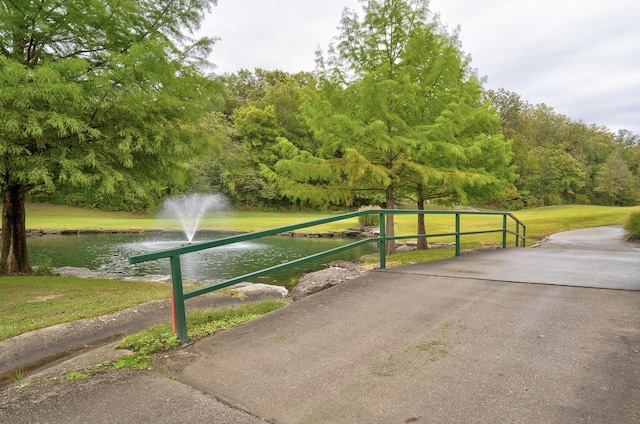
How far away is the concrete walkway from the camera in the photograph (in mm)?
2387

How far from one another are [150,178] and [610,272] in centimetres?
963

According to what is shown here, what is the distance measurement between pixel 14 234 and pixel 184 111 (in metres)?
5.71

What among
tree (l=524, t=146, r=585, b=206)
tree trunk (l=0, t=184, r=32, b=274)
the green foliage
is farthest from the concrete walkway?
tree (l=524, t=146, r=585, b=206)

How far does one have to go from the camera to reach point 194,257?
1773 cm

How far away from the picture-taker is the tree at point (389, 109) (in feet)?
35.6

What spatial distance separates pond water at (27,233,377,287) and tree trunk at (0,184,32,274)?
1097 millimetres

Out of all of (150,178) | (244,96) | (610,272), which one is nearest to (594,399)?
(610,272)

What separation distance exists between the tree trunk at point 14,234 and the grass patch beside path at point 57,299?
3.24 ft

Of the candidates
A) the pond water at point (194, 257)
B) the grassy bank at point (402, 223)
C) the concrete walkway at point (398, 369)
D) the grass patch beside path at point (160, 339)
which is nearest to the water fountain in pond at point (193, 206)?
the grassy bank at point (402, 223)

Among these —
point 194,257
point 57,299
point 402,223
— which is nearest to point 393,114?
point 57,299

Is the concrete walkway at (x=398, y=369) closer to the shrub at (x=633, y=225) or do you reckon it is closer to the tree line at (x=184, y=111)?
the tree line at (x=184, y=111)

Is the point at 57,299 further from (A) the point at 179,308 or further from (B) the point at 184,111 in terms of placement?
(A) the point at 179,308

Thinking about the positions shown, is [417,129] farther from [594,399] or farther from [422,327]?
[594,399]

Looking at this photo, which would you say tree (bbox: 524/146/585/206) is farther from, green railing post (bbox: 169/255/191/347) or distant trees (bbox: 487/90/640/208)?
green railing post (bbox: 169/255/191/347)
